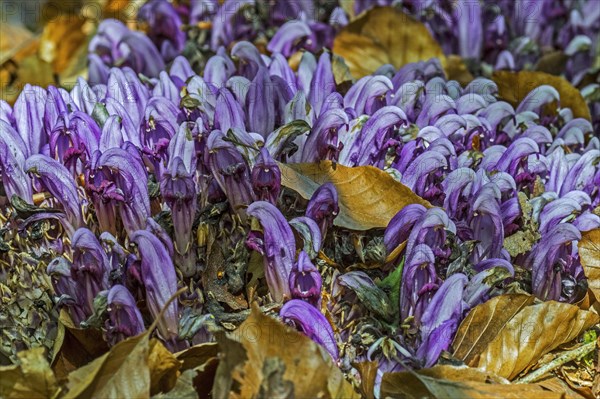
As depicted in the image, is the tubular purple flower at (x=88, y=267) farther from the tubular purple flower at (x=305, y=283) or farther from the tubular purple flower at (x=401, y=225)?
the tubular purple flower at (x=401, y=225)

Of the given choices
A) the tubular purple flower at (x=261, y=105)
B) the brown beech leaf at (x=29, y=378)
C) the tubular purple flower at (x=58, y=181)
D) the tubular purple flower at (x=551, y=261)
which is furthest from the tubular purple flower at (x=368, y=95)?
the brown beech leaf at (x=29, y=378)

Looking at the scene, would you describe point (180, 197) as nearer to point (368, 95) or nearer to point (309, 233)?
point (309, 233)

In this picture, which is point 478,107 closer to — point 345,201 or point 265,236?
point 345,201

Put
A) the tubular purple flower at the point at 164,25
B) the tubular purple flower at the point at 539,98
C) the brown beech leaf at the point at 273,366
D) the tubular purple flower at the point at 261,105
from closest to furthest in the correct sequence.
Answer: the brown beech leaf at the point at 273,366 → the tubular purple flower at the point at 261,105 → the tubular purple flower at the point at 539,98 → the tubular purple flower at the point at 164,25

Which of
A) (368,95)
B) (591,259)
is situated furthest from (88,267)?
(591,259)

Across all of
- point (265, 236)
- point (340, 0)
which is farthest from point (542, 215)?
point (340, 0)

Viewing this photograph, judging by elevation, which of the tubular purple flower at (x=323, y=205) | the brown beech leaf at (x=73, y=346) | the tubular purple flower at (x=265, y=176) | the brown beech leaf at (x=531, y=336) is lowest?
the brown beech leaf at (x=531, y=336)

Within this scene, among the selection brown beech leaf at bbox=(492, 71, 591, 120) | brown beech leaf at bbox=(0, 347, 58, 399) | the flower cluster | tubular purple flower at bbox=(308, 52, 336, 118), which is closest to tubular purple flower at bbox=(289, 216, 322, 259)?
the flower cluster
